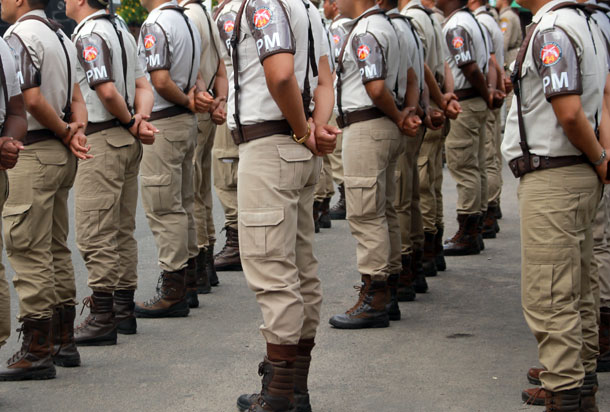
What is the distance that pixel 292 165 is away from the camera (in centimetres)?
433

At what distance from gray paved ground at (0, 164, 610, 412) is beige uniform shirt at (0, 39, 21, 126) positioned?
150 centimetres

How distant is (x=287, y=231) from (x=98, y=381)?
1.55 metres

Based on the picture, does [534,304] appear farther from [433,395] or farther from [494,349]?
[494,349]

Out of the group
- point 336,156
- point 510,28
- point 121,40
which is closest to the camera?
point 121,40

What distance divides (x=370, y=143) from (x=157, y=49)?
159 centimetres

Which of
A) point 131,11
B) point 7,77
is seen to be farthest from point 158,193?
point 131,11

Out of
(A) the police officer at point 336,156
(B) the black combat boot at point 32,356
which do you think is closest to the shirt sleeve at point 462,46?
(A) the police officer at point 336,156

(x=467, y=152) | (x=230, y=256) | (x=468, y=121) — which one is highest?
(x=468, y=121)

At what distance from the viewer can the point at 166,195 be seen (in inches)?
256

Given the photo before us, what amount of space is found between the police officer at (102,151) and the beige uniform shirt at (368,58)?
1.36 m

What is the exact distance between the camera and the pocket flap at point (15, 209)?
5055mm

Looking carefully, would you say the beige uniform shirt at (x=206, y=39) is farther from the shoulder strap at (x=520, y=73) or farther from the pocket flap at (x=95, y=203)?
the shoulder strap at (x=520, y=73)

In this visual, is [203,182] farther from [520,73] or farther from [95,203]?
[520,73]

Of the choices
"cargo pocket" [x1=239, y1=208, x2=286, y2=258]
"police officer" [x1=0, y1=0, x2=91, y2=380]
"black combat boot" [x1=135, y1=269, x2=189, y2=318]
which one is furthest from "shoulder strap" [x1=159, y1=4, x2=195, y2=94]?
"cargo pocket" [x1=239, y1=208, x2=286, y2=258]
